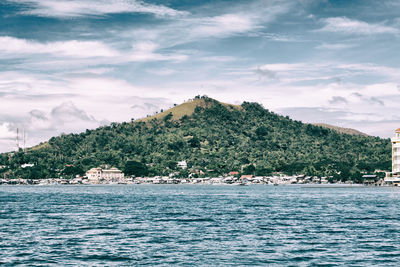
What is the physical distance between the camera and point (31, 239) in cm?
6306

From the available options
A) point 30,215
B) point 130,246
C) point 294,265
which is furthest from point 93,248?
point 30,215

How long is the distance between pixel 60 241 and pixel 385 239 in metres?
33.8

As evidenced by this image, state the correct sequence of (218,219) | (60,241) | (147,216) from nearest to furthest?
(60,241), (218,219), (147,216)

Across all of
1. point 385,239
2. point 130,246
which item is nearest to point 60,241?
point 130,246

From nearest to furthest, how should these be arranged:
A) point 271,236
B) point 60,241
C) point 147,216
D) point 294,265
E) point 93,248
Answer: point 294,265
point 93,248
point 60,241
point 271,236
point 147,216

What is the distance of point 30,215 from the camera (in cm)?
9606

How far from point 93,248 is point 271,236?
1981cm

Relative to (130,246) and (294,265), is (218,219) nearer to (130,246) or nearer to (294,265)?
(130,246)

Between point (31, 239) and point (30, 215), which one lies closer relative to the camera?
point (31, 239)

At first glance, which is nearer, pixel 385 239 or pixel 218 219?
pixel 385 239

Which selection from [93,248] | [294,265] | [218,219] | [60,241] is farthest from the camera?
[218,219]

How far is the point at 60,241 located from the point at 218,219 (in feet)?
102

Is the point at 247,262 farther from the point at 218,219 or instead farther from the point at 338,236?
the point at 218,219

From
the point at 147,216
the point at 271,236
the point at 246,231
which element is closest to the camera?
the point at 271,236
